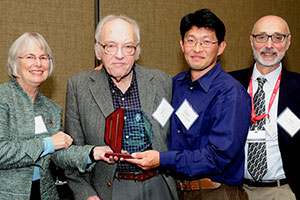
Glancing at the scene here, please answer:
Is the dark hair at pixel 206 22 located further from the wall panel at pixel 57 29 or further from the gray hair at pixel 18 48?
the wall panel at pixel 57 29

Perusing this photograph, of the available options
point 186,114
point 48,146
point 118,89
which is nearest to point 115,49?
point 118,89

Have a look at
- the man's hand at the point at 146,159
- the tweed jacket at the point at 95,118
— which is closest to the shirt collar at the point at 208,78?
Result: the tweed jacket at the point at 95,118

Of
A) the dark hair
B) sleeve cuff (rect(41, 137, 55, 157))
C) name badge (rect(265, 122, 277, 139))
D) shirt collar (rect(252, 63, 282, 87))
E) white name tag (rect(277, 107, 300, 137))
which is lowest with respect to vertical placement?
sleeve cuff (rect(41, 137, 55, 157))

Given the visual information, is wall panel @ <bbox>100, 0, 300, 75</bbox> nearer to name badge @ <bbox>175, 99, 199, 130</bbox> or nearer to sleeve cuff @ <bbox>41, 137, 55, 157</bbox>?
name badge @ <bbox>175, 99, 199, 130</bbox>

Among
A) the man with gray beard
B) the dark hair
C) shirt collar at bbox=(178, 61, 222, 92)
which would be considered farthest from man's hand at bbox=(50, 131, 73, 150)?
the man with gray beard

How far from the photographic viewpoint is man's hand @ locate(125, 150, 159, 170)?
182 centimetres

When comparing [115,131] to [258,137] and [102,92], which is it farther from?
[258,137]

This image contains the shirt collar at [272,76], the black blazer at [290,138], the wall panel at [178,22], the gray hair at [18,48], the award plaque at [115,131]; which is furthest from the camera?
the wall panel at [178,22]

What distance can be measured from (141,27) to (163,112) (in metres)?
1.44

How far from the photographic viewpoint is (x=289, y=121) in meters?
2.26

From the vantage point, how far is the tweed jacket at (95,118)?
1.96 meters

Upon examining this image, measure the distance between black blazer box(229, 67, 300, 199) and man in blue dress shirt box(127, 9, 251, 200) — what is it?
0.38 metres

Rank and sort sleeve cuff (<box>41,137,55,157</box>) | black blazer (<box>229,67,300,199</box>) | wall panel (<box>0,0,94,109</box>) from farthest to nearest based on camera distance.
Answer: wall panel (<box>0,0,94,109</box>) < black blazer (<box>229,67,300,199</box>) < sleeve cuff (<box>41,137,55,157</box>)

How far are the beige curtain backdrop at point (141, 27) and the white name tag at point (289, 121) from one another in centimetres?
141
